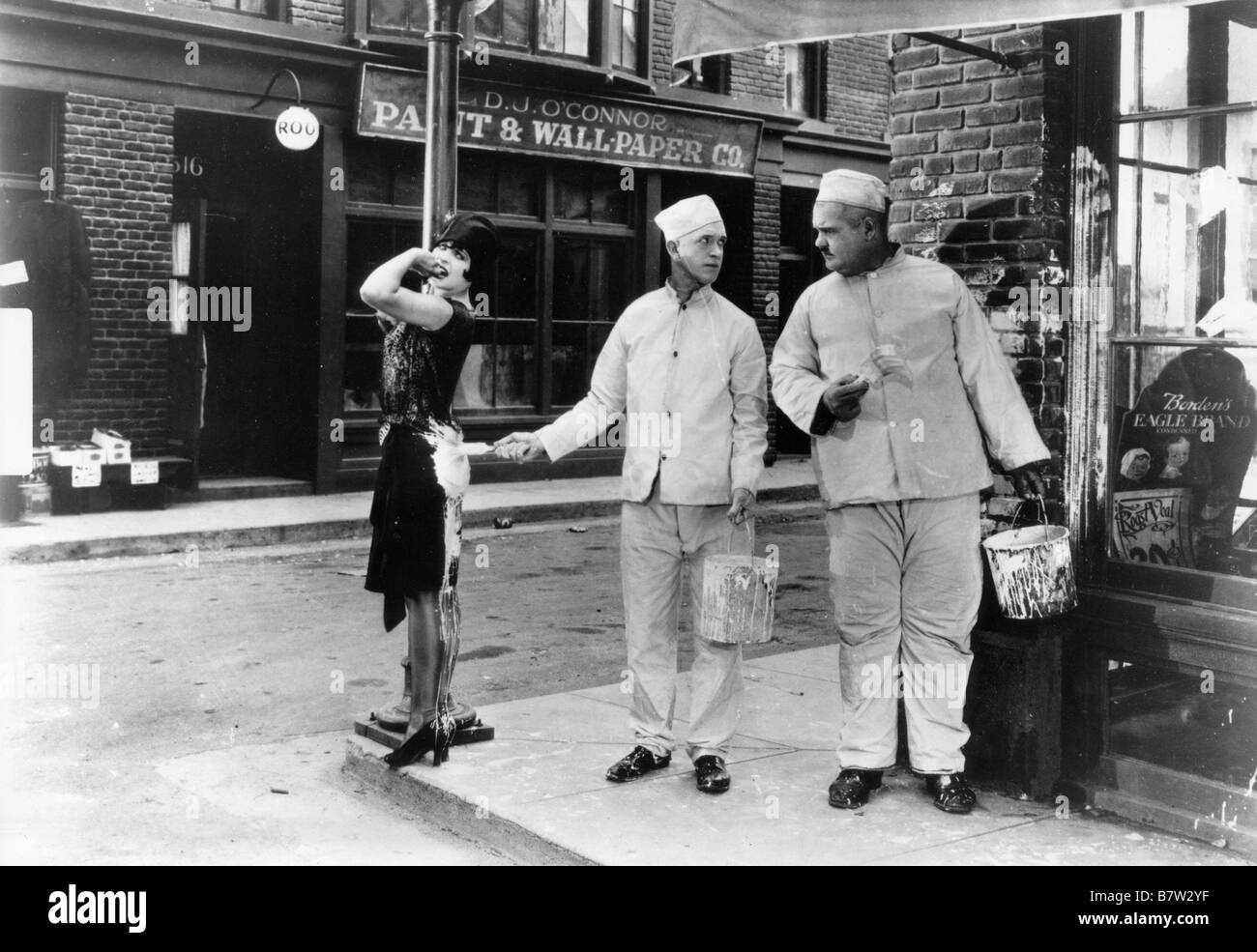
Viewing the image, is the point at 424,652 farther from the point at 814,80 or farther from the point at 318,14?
the point at 814,80

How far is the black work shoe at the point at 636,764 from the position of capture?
511cm

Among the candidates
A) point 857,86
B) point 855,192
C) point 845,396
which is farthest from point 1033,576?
point 857,86

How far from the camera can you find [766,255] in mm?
18266

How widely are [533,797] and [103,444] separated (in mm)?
8762

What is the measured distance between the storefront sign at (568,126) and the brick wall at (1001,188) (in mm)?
9605

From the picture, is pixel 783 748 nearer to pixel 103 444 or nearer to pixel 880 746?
pixel 880 746

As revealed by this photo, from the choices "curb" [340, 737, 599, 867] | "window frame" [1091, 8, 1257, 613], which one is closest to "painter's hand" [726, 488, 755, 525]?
"window frame" [1091, 8, 1257, 613]

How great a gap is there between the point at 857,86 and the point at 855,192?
15583 millimetres

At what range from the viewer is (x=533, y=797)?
16.1 ft

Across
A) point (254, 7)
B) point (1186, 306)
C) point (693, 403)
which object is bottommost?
point (693, 403)

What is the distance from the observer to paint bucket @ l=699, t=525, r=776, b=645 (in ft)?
15.7

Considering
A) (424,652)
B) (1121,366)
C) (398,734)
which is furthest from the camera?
(398,734)

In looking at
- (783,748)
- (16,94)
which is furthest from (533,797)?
(16,94)
